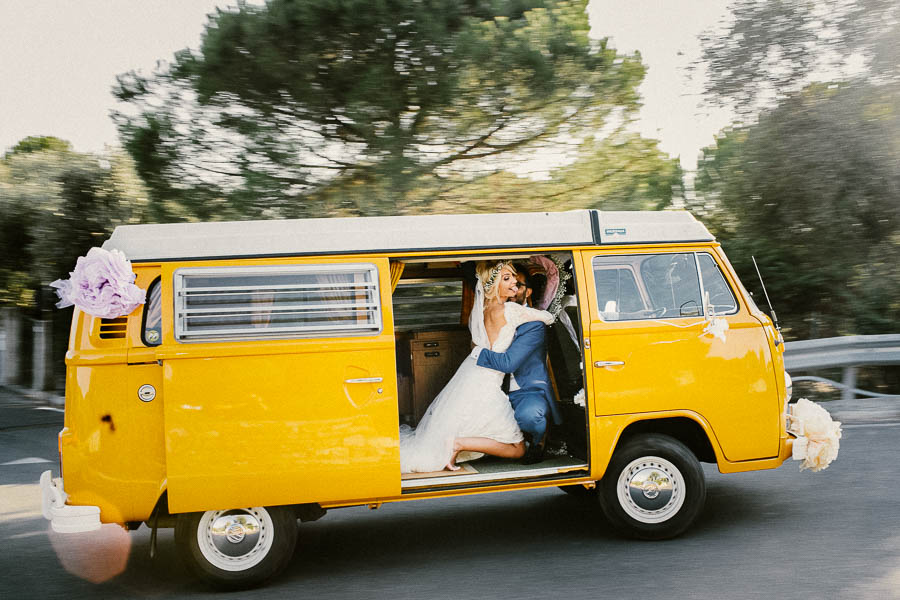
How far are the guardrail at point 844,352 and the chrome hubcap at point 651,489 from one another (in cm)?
497

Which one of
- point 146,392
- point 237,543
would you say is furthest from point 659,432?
point 146,392

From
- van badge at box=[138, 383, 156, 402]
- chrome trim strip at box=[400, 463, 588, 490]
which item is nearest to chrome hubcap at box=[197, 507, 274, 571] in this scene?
van badge at box=[138, 383, 156, 402]

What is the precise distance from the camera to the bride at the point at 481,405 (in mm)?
5945

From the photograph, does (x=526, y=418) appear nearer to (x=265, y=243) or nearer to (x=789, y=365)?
(x=265, y=243)

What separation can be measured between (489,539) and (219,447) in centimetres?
226

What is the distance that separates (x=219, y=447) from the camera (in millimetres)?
4895

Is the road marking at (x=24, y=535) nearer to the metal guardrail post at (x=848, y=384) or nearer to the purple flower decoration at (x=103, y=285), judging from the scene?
the purple flower decoration at (x=103, y=285)

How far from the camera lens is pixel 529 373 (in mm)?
6281

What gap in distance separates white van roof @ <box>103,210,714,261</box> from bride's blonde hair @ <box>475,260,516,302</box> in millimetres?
735

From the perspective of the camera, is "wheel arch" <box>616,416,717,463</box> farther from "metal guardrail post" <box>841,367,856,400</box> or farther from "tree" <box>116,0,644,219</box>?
"tree" <box>116,0,644,219</box>

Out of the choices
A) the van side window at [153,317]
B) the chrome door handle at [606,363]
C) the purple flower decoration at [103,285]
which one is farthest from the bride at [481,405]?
the purple flower decoration at [103,285]

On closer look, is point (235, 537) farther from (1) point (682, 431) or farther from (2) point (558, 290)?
(1) point (682, 431)

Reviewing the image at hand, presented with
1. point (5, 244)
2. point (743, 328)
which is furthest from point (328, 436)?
point (5, 244)

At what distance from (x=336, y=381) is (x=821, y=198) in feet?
29.6
